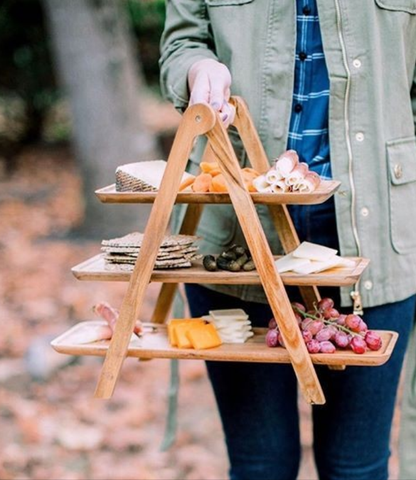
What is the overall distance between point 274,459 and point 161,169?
769 millimetres

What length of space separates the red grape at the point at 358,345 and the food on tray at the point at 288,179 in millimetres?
285

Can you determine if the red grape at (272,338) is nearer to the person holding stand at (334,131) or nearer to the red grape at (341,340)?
the red grape at (341,340)

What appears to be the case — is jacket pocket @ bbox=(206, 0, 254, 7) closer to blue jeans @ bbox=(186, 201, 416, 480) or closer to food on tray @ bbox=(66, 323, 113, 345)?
blue jeans @ bbox=(186, 201, 416, 480)

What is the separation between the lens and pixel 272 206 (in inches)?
75.3

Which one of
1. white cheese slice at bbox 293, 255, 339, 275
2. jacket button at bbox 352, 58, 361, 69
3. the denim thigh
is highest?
jacket button at bbox 352, 58, 361, 69

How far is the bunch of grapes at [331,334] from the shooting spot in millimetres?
1722

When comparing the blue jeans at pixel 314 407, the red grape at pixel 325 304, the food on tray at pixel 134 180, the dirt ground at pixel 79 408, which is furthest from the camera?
the dirt ground at pixel 79 408

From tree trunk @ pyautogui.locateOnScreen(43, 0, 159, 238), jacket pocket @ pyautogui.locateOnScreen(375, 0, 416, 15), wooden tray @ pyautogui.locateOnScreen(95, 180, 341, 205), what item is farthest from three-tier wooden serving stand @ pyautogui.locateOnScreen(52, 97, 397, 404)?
tree trunk @ pyautogui.locateOnScreen(43, 0, 159, 238)

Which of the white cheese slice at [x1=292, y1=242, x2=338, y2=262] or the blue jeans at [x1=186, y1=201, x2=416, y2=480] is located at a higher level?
the white cheese slice at [x1=292, y1=242, x2=338, y2=262]

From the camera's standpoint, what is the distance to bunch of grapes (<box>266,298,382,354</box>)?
1722 millimetres

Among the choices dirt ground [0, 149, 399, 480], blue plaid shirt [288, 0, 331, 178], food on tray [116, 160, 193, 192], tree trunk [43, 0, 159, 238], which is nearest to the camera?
food on tray [116, 160, 193, 192]

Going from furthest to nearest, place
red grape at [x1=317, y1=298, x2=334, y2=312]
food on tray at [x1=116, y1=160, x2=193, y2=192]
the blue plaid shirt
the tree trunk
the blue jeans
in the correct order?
the tree trunk
the blue jeans
the blue plaid shirt
red grape at [x1=317, y1=298, x2=334, y2=312]
food on tray at [x1=116, y1=160, x2=193, y2=192]

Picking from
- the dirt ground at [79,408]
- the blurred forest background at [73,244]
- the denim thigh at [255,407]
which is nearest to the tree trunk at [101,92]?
the blurred forest background at [73,244]

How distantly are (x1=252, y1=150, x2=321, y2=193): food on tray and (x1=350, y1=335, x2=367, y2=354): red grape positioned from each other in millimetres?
285
